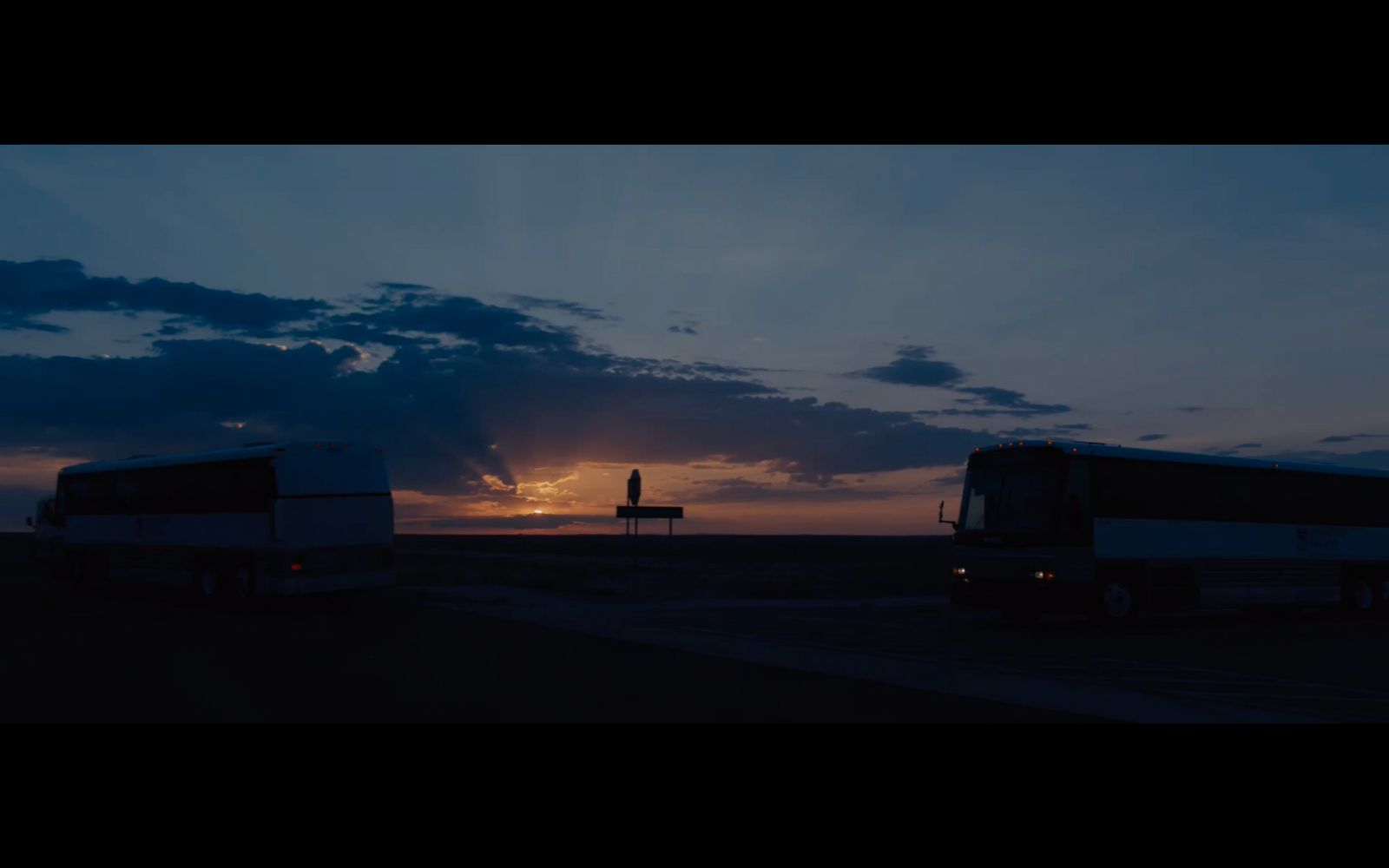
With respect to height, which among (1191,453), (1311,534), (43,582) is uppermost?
(1191,453)

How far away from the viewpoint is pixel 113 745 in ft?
21.6

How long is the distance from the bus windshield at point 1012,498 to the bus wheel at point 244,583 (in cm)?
1488

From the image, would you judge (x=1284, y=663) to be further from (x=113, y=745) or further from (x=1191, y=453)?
(x=113, y=745)

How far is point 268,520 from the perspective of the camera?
2320 cm

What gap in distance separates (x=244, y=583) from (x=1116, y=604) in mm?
17949

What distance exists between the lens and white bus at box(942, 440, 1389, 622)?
69.9 feet

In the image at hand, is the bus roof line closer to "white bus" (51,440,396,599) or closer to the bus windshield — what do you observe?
the bus windshield

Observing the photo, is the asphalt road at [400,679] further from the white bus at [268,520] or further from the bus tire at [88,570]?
the bus tire at [88,570]

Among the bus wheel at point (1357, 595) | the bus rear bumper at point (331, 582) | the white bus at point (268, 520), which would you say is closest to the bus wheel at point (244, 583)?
the white bus at point (268, 520)

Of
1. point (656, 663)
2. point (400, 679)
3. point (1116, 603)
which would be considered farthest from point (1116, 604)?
point (400, 679)

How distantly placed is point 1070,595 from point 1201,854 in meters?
17.5

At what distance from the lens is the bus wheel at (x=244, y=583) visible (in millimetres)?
23659

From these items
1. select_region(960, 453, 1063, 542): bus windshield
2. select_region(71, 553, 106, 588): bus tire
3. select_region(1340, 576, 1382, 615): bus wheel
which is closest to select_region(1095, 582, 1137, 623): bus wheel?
select_region(960, 453, 1063, 542): bus windshield
